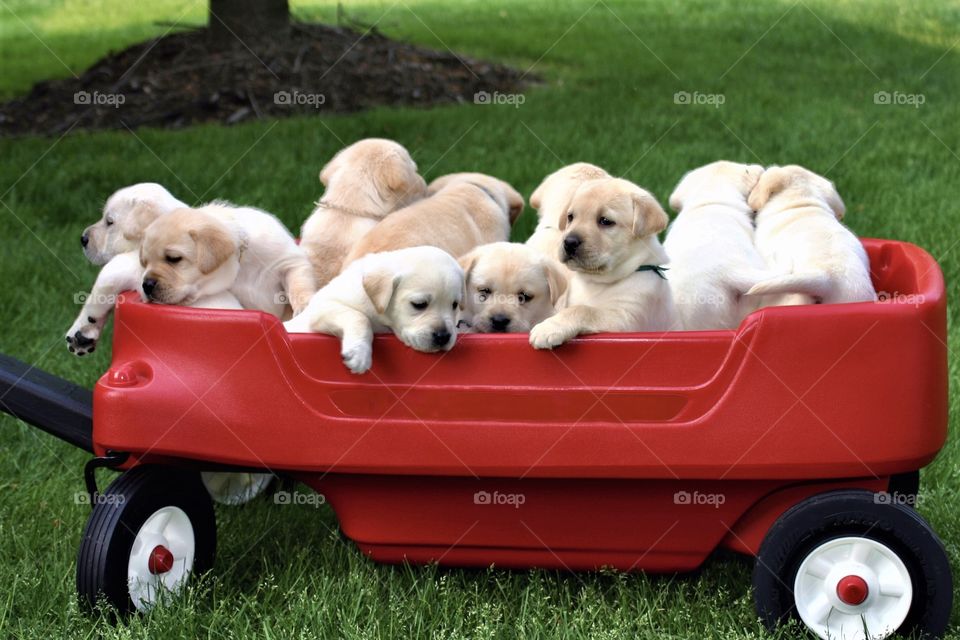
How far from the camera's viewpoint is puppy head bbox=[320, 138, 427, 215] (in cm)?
436

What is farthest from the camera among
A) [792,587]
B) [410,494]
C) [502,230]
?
[502,230]

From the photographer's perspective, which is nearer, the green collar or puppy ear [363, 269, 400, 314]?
puppy ear [363, 269, 400, 314]

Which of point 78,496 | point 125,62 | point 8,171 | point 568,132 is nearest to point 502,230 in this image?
point 78,496

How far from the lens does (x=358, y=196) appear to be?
14.3ft

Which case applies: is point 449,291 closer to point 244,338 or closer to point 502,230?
point 244,338

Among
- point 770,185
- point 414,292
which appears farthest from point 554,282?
point 770,185

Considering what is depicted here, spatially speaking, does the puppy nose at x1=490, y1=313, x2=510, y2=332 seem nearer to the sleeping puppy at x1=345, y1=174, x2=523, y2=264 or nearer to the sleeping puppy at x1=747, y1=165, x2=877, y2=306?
the sleeping puppy at x1=345, y1=174, x2=523, y2=264

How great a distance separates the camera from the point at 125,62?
1059 cm

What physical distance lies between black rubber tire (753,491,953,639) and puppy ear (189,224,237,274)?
1.76 metres

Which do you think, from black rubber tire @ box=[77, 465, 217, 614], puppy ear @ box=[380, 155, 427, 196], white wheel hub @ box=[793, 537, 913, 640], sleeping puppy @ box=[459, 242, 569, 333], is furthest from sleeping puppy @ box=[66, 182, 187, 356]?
white wheel hub @ box=[793, 537, 913, 640]

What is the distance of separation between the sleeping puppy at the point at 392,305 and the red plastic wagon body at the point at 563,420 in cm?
6

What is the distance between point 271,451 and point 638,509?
102cm

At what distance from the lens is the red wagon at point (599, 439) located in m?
2.92

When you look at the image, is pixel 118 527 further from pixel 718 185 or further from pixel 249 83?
pixel 249 83
